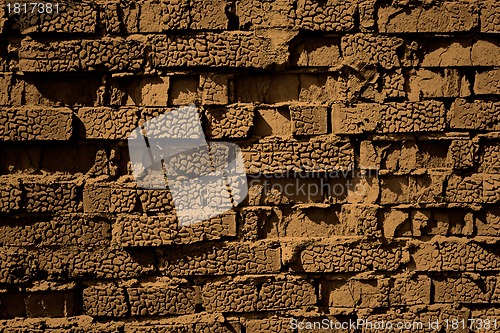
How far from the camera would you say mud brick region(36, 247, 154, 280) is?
1260mm

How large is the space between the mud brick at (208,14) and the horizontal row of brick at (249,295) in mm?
760

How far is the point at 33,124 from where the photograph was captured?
1220 mm

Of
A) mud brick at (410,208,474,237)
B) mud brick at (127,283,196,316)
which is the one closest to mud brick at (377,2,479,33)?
mud brick at (410,208,474,237)

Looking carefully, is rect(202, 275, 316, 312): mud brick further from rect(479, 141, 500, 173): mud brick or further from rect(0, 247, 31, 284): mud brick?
rect(479, 141, 500, 173): mud brick

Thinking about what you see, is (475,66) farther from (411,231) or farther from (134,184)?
(134,184)

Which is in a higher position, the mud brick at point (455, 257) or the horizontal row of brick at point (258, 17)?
the horizontal row of brick at point (258, 17)

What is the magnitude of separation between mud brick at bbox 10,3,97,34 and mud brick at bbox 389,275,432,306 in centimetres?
119

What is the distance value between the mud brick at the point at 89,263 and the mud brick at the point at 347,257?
19.6 inches

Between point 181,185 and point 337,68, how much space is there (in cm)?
58

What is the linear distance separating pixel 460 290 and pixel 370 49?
0.79 meters

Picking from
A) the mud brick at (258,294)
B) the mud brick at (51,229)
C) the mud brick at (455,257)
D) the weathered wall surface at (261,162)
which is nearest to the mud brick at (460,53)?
the weathered wall surface at (261,162)

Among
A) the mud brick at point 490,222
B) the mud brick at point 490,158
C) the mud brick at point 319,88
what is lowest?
the mud brick at point 490,222

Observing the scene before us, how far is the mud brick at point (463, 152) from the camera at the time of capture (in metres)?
1.25

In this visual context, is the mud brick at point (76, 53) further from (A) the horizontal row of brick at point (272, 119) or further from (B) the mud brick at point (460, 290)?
(B) the mud brick at point (460, 290)
